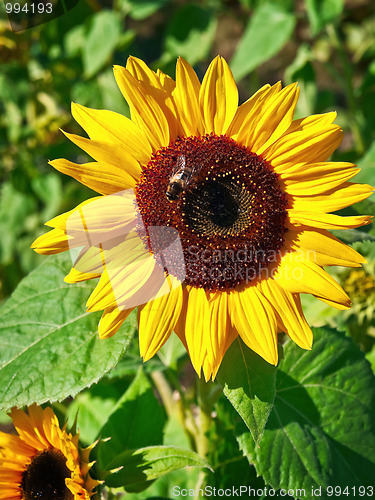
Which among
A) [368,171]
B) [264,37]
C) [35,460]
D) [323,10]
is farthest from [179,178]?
[264,37]

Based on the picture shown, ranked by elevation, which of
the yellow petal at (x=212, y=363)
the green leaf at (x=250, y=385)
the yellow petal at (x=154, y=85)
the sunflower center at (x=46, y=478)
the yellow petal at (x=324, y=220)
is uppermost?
the yellow petal at (x=154, y=85)

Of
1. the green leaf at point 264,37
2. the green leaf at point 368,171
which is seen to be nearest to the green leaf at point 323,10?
the green leaf at point 264,37

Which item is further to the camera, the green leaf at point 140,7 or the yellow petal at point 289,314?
the green leaf at point 140,7

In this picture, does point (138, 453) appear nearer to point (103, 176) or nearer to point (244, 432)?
point (244, 432)

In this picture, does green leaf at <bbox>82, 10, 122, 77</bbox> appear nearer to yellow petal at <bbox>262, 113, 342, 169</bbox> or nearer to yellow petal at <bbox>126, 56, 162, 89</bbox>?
yellow petal at <bbox>126, 56, 162, 89</bbox>

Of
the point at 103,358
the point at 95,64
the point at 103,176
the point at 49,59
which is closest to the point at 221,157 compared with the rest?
the point at 103,176

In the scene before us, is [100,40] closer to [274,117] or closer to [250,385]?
[274,117]

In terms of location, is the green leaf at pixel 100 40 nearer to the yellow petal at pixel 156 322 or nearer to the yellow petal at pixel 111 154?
the yellow petal at pixel 111 154
